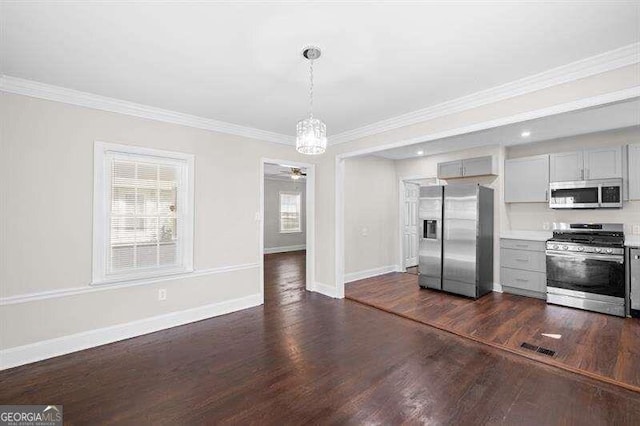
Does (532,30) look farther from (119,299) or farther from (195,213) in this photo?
(119,299)

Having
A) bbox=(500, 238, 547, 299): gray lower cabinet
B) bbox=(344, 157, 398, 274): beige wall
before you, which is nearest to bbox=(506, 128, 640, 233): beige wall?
bbox=(500, 238, 547, 299): gray lower cabinet

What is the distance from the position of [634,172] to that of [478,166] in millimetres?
2008

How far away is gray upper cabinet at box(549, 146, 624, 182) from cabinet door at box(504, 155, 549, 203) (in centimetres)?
13

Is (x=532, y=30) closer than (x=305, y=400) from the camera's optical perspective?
Yes

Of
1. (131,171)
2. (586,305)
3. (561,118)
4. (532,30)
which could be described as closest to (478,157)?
(561,118)

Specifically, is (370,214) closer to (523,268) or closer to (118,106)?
(523,268)

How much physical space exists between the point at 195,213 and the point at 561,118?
4.97 m

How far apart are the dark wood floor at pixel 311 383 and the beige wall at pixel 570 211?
10.6 feet

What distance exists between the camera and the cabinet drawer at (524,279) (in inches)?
187

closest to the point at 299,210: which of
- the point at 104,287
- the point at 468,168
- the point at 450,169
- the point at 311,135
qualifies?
the point at 450,169

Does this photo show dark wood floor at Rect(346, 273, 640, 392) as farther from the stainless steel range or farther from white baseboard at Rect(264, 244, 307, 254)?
white baseboard at Rect(264, 244, 307, 254)

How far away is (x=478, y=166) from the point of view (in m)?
5.42

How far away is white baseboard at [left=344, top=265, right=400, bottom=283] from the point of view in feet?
19.7

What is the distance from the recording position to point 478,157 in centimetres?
547
